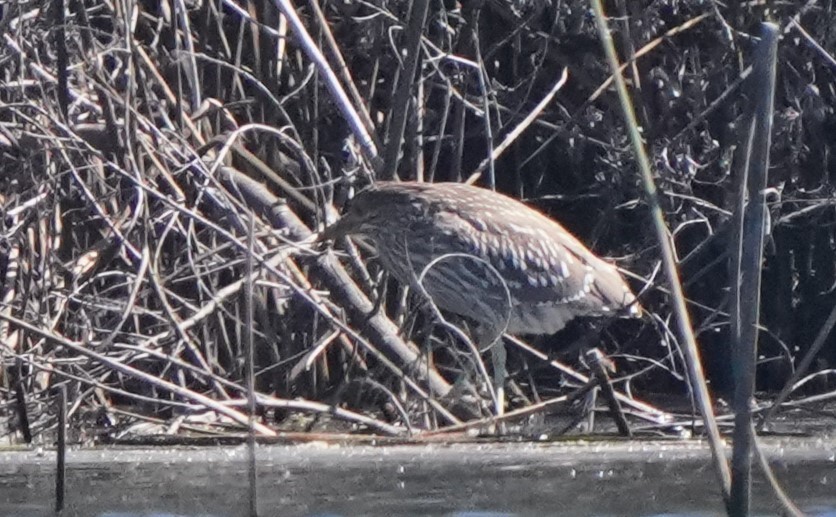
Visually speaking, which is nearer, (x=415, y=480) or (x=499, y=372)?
(x=415, y=480)

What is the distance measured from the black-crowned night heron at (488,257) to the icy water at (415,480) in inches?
57.7

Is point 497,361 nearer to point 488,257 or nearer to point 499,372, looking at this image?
point 499,372

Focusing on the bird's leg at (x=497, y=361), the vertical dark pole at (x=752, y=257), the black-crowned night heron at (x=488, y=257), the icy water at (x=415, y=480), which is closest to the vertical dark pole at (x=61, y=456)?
the icy water at (x=415, y=480)

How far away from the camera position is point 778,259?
7.82 meters

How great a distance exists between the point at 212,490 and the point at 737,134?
3.11 meters

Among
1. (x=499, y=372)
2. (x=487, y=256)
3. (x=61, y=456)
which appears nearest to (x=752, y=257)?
(x=61, y=456)

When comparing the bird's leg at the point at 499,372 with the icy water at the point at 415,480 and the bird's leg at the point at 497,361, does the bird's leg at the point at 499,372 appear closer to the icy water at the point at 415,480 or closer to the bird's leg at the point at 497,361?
the bird's leg at the point at 497,361

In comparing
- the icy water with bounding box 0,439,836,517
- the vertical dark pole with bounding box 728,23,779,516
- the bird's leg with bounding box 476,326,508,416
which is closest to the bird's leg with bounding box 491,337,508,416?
the bird's leg with bounding box 476,326,508,416

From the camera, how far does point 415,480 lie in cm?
545

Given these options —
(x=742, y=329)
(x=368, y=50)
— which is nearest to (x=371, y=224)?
(x=368, y=50)

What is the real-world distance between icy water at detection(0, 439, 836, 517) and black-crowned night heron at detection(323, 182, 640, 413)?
1466 mm

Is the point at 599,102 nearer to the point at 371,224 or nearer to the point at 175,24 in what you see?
the point at 371,224

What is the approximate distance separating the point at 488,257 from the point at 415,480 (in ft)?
7.43

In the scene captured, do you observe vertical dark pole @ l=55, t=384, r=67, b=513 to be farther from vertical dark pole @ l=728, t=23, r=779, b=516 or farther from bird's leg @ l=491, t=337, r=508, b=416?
bird's leg @ l=491, t=337, r=508, b=416
